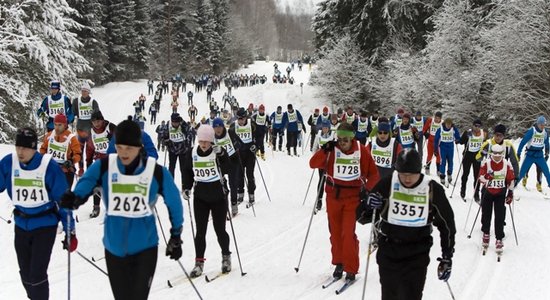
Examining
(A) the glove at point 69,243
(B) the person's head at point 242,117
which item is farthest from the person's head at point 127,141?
(B) the person's head at point 242,117

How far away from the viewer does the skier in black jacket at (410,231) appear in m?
4.61

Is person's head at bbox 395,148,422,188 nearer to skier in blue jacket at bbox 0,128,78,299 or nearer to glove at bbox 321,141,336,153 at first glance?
glove at bbox 321,141,336,153

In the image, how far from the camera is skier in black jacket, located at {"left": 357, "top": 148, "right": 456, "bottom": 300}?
15.1 ft

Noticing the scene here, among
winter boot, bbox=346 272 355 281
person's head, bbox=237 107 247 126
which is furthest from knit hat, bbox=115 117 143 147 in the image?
person's head, bbox=237 107 247 126

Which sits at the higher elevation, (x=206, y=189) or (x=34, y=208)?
(x=34, y=208)

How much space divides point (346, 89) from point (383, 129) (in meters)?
33.3

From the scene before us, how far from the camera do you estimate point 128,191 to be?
161 inches

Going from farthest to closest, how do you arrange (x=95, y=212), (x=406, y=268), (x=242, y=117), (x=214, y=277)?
(x=242, y=117), (x=95, y=212), (x=214, y=277), (x=406, y=268)

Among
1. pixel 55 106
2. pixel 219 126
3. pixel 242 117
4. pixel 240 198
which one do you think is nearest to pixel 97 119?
pixel 219 126

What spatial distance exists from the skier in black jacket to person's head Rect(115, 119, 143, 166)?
224 cm

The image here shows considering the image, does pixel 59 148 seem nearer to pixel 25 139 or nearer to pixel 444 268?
pixel 25 139

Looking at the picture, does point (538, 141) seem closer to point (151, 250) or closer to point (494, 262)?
point (494, 262)

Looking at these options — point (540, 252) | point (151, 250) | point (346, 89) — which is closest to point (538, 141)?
point (540, 252)

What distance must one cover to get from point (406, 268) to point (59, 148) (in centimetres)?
649
